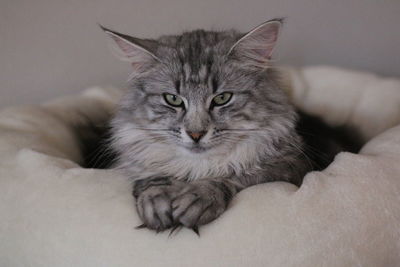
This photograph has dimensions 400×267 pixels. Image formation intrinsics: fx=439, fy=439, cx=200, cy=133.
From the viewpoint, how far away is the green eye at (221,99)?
1379 mm

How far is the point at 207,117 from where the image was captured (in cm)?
132

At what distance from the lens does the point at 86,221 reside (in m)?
1.24

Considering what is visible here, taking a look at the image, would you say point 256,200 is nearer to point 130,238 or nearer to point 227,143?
point 227,143

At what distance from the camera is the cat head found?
1344 mm

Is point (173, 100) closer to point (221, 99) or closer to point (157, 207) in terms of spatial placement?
point (221, 99)

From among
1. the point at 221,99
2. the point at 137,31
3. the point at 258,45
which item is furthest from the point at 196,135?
the point at 137,31

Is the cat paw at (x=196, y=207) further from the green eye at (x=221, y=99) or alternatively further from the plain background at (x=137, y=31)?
the plain background at (x=137, y=31)

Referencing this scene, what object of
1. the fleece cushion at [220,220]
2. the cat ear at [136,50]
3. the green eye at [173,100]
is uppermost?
the cat ear at [136,50]

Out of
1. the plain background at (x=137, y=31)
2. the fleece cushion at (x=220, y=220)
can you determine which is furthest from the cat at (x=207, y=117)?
the plain background at (x=137, y=31)

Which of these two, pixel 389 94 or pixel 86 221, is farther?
pixel 389 94

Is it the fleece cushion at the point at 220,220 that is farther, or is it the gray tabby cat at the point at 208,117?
the gray tabby cat at the point at 208,117

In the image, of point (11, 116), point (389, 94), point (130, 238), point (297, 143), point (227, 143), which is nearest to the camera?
point (130, 238)

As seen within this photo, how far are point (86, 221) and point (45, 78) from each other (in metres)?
1.33

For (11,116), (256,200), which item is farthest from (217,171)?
(11,116)
